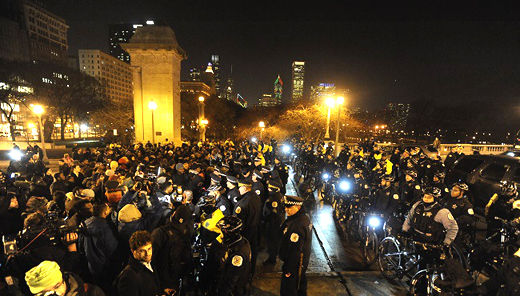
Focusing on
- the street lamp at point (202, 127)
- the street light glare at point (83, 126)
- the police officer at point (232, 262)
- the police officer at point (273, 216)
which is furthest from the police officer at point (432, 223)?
the street light glare at point (83, 126)

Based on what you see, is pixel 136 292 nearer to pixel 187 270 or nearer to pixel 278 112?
pixel 187 270

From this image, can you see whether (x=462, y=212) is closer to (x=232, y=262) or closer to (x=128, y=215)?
(x=232, y=262)

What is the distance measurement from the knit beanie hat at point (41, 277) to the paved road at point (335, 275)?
3.60 meters

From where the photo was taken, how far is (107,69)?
128875mm

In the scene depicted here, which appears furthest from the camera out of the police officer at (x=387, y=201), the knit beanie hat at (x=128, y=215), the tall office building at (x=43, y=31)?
the tall office building at (x=43, y=31)

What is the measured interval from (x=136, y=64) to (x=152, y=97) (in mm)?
2517

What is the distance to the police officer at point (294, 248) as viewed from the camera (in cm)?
391

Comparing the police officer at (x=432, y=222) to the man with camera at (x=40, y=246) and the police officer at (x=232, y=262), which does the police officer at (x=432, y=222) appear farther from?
the man with camera at (x=40, y=246)

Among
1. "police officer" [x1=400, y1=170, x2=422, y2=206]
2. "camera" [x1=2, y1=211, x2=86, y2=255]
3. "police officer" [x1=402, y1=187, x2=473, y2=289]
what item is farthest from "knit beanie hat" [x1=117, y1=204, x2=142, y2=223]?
"police officer" [x1=400, y1=170, x2=422, y2=206]

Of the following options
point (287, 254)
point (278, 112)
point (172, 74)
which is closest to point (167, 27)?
point (172, 74)

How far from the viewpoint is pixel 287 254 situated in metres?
3.97

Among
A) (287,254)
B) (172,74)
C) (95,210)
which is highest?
(172,74)

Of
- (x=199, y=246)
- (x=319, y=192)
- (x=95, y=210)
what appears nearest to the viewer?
(x=95, y=210)

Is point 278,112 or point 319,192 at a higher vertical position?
point 278,112
